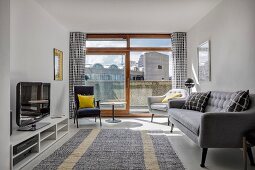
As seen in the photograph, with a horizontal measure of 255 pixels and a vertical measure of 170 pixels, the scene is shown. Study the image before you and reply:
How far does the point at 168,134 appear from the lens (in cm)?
440

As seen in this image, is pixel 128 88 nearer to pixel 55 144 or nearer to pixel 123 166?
pixel 55 144

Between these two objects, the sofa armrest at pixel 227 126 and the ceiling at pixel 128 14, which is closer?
the sofa armrest at pixel 227 126

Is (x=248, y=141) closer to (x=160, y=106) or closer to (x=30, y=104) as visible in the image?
→ (x=30, y=104)

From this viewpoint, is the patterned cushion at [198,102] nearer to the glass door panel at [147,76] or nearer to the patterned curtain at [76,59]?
the glass door panel at [147,76]

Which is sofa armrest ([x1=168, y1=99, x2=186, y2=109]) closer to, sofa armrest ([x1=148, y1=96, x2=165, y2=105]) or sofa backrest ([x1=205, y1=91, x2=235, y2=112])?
sofa backrest ([x1=205, y1=91, x2=235, y2=112])

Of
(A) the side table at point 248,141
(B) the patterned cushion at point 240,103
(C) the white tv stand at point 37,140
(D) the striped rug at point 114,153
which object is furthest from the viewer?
(B) the patterned cushion at point 240,103

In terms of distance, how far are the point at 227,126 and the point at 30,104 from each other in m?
2.61

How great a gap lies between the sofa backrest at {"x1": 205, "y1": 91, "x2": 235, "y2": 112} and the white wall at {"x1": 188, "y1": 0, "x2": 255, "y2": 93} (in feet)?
0.67

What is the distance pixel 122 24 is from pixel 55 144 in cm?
329

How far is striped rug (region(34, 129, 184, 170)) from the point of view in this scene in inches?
105

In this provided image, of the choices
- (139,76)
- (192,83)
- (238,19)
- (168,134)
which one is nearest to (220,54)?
(238,19)

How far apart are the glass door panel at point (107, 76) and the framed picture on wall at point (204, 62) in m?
2.31

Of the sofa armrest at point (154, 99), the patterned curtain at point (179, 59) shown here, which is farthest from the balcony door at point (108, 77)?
the patterned curtain at point (179, 59)

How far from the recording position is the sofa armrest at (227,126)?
2.54 metres
